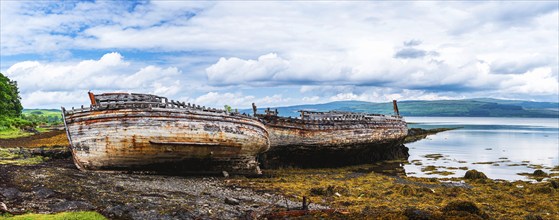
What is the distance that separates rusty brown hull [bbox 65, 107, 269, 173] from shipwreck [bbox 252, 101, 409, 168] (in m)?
6.69

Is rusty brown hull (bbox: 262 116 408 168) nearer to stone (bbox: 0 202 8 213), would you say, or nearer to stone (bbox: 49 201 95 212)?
stone (bbox: 49 201 95 212)

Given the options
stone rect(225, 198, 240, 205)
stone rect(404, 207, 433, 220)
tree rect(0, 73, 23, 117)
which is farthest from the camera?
tree rect(0, 73, 23, 117)

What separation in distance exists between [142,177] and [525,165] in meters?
32.7

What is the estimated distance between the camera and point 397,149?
4300 centimetres

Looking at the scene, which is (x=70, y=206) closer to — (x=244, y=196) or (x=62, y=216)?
(x=62, y=216)

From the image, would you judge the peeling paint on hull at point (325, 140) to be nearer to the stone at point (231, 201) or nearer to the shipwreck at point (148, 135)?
the shipwreck at point (148, 135)

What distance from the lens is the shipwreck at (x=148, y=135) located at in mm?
19094

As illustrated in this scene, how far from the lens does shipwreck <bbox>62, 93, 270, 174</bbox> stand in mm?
19094

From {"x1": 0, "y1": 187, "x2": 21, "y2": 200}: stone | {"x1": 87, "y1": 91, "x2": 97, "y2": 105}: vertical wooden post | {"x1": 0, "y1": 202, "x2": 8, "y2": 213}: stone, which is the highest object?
{"x1": 87, "y1": 91, "x2": 97, "y2": 105}: vertical wooden post

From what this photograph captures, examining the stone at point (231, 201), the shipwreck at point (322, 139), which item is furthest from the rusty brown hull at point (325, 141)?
the stone at point (231, 201)

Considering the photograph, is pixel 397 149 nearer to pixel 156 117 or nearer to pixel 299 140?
pixel 299 140

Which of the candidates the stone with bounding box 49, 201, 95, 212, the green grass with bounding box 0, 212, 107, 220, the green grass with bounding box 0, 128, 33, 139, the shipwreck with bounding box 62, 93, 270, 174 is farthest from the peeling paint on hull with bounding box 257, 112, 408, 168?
the green grass with bounding box 0, 128, 33, 139

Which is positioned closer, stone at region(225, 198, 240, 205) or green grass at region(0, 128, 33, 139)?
stone at region(225, 198, 240, 205)

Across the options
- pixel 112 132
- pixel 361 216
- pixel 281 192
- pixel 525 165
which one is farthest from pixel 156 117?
pixel 525 165
